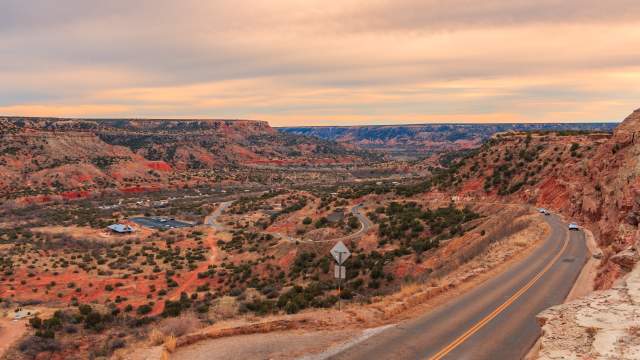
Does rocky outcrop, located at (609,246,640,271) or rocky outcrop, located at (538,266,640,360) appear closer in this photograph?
rocky outcrop, located at (538,266,640,360)

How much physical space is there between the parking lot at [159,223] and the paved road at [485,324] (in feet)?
217

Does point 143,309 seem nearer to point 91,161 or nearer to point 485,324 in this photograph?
point 485,324

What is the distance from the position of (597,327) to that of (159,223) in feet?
256

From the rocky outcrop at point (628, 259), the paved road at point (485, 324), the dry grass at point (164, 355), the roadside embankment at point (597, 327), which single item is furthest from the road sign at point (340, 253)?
the rocky outcrop at point (628, 259)

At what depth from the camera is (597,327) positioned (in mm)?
10594

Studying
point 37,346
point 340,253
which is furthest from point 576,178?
point 37,346

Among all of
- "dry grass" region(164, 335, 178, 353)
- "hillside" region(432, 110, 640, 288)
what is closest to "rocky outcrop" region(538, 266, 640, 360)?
"hillside" region(432, 110, 640, 288)

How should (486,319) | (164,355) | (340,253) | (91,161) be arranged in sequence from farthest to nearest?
(91,161), (340,253), (486,319), (164,355)

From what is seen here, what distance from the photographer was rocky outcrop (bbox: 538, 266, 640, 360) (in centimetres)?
945

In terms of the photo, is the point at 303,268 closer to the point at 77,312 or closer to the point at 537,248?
the point at 77,312

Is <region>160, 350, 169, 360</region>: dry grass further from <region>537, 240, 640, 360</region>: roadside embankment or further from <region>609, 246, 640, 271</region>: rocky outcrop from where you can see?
<region>609, 246, 640, 271</region>: rocky outcrop

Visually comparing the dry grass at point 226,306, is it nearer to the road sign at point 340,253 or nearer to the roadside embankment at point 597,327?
the road sign at point 340,253

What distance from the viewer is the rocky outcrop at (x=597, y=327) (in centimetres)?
945

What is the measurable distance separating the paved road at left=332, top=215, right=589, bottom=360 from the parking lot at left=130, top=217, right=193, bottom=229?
6616 cm
